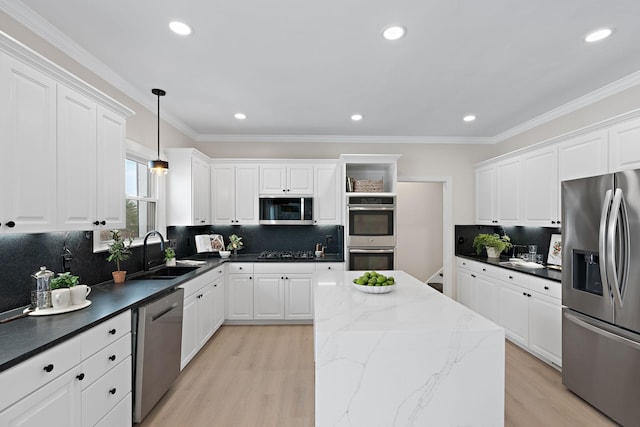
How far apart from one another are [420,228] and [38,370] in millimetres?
5918

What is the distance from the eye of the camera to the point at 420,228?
6191 millimetres

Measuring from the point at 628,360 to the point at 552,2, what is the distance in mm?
2392

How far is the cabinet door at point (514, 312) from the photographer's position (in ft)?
10.7

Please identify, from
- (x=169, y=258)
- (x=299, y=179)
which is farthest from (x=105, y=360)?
(x=299, y=179)

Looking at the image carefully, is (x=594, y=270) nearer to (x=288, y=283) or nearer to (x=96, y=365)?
(x=288, y=283)

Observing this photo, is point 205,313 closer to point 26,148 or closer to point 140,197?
point 140,197

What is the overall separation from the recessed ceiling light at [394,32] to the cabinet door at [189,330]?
9.37 ft

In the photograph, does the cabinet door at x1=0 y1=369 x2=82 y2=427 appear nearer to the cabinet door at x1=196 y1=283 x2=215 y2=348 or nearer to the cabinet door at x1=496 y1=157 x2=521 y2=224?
the cabinet door at x1=196 y1=283 x2=215 y2=348

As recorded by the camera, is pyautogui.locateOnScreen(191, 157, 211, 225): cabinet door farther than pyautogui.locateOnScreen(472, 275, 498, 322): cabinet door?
Yes

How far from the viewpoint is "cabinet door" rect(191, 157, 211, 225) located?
3902 mm

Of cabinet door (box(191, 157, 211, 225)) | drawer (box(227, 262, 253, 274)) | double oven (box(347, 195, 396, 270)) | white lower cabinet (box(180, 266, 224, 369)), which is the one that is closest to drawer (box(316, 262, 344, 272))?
double oven (box(347, 195, 396, 270))

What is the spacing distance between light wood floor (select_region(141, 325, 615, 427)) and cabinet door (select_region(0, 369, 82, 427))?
89 centimetres

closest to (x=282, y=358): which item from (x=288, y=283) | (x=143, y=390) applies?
(x=288, y=283)

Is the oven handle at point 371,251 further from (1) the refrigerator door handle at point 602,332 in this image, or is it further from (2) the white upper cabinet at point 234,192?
Result: (1) the refrigerator door handle at point 602,332
